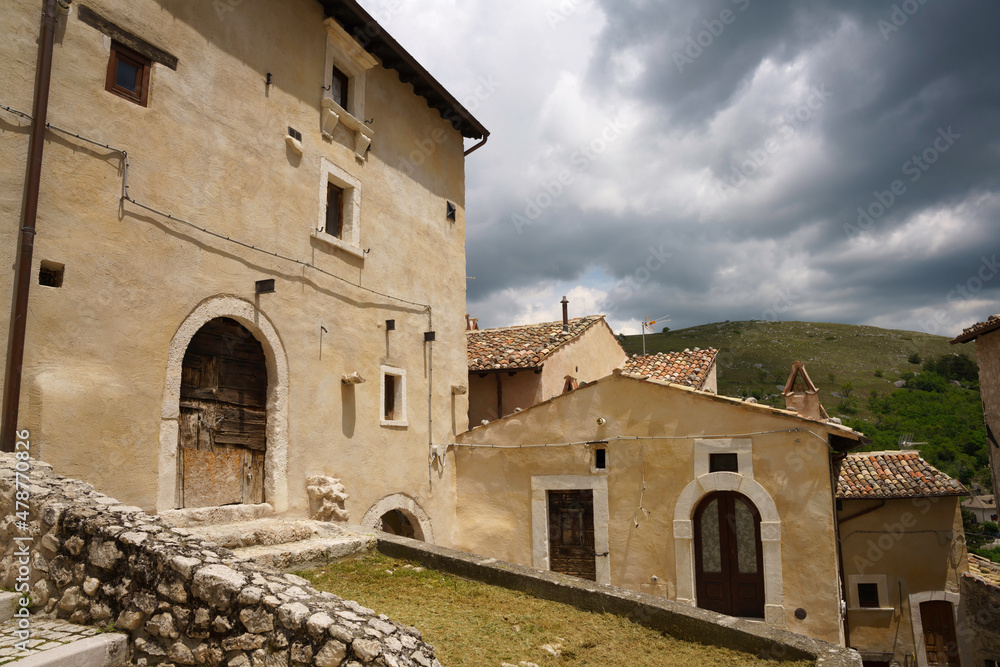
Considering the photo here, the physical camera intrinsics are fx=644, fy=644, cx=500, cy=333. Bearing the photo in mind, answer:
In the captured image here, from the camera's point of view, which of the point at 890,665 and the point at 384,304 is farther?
the point at 890,665

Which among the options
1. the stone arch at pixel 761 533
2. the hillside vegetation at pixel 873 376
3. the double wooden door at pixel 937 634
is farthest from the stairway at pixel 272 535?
the hillside vegetation at pixel 873 376

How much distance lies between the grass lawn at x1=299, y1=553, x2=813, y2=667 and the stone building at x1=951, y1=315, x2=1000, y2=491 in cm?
1346

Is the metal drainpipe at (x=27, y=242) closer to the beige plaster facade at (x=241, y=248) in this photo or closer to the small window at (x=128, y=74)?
the beige plaster facade at (x=241, y=248)

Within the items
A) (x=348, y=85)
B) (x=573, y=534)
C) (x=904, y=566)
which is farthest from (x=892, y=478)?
(x=348, y=85)

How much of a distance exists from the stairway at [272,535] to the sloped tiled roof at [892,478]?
1513 centimetres

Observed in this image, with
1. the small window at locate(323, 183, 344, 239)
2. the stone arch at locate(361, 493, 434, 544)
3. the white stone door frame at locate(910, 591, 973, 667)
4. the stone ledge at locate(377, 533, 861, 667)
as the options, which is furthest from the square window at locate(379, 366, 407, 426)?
the white stone door frame at locate(910, 591, 973, 667)

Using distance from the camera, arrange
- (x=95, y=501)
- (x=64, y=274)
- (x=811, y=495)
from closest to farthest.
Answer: (x=95, y=501)
(x=64, y=274)
(x=811, y=495)

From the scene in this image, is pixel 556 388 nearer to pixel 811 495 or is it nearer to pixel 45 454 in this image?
pixel 811 495

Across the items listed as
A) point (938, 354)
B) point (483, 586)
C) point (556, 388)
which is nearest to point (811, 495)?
point (483, 586)

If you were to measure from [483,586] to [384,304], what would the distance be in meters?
5.61

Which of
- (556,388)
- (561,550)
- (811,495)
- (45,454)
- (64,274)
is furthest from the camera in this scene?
(556,388)

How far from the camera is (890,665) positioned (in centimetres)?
1745

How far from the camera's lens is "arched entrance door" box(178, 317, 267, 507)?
7.75m

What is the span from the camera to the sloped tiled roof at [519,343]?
52.0 feet
